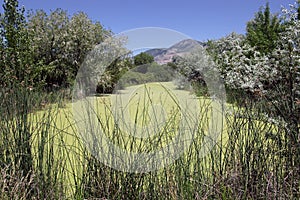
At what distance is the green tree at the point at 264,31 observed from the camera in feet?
28.1

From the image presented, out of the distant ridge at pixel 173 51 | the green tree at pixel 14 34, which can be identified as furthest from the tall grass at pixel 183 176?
the green tree at pixel 14 34

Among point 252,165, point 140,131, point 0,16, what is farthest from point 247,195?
point 0,16

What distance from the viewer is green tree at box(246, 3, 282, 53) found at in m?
8.58

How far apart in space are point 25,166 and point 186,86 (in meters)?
1.40

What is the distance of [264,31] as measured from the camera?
37.1ft

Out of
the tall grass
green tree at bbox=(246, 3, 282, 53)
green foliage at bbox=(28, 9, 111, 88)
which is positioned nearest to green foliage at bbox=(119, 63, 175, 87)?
the tall grass

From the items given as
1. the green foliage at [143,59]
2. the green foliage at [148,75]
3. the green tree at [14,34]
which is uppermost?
the green tree at [14,34]

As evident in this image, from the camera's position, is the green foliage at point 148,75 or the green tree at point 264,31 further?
the green tree at point 264,31

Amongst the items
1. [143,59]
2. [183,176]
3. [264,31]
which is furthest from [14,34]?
A: [264,31]

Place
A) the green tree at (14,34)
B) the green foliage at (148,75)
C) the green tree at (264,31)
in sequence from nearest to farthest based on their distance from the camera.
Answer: the green foliage at (148,75)
the green tree at (14,34)
the green tree at (264,31)

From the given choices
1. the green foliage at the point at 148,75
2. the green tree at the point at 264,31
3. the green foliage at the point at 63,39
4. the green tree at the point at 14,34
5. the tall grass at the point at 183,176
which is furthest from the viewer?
the green foliage at the point at 63,39

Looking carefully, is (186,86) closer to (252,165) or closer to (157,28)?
(157,28)

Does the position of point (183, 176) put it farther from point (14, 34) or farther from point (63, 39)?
point (63, 39)

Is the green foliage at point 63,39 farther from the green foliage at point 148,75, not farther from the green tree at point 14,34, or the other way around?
the green foliage at point 148,75
